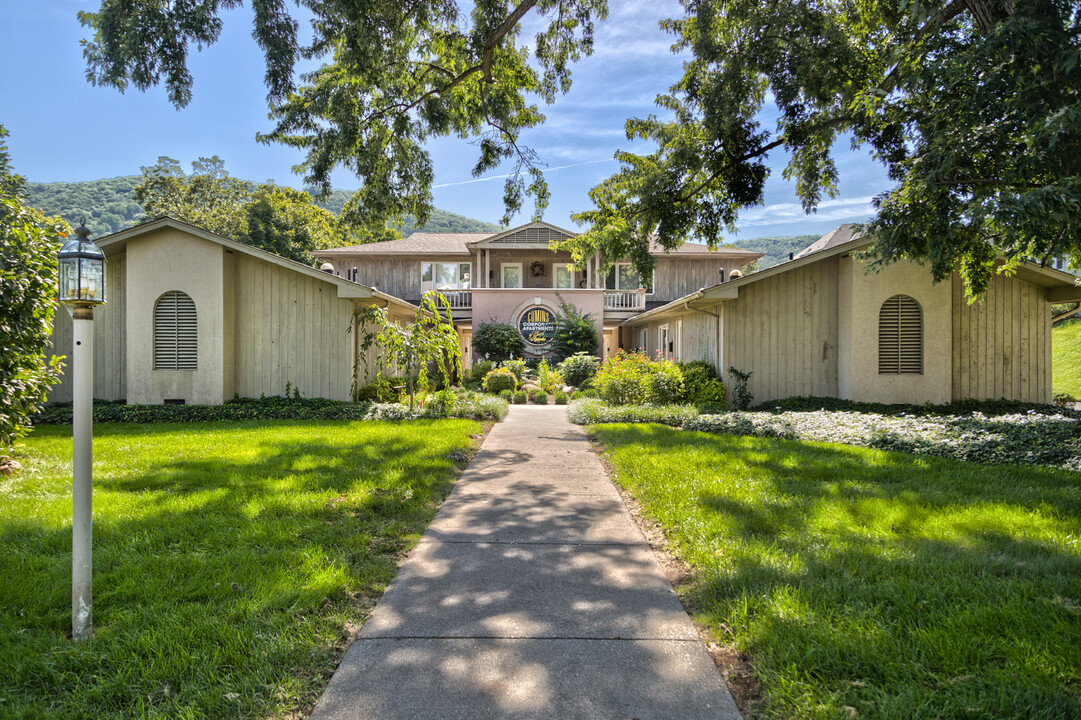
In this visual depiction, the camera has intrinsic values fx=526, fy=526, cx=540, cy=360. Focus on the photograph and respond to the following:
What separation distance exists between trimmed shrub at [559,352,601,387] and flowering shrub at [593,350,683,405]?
587 centimetres

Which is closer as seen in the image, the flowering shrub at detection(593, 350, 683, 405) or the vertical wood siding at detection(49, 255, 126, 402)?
the flowering shrub at detection(593, 350, 683, 405)

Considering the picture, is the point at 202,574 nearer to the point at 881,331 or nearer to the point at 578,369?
the point at 881,331

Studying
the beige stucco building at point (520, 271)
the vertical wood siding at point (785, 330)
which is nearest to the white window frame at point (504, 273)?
the beige stucco building at point (520, 271)

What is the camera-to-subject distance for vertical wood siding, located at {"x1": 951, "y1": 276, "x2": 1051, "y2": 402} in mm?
12797

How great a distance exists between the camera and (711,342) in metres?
14.3

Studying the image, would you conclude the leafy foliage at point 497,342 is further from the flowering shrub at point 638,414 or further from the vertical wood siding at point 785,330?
the vertical wood siding at point 785,330

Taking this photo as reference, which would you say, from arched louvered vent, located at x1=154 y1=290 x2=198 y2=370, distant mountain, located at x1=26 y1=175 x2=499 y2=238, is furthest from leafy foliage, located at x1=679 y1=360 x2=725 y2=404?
distant mountain, located at x1=26 y1=175 x2=499 y2=238

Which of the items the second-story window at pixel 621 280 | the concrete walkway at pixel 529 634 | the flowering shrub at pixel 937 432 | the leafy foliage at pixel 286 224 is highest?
the leafy foliage at pixel 286 224

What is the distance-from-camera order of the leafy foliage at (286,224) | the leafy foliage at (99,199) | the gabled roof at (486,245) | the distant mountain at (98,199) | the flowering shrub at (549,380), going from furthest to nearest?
1. the leafy foliage at (99,199)
2. the distant mountain at (98,199)
3. the leafy foliage at (286,224)
4. the gabled roof at (486,245)
5. the flowering shrub at (549,380)

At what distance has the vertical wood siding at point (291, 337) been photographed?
13109mm

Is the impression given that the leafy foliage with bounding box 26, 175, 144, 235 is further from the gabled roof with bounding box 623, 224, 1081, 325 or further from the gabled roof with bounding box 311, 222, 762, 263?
the gabled roof with bounding box 623, 224, 1081, 325

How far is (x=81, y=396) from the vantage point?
8.39 feet

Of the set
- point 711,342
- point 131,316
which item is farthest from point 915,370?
point 131,316

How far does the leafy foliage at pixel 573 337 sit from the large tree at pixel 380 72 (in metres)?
8.07
